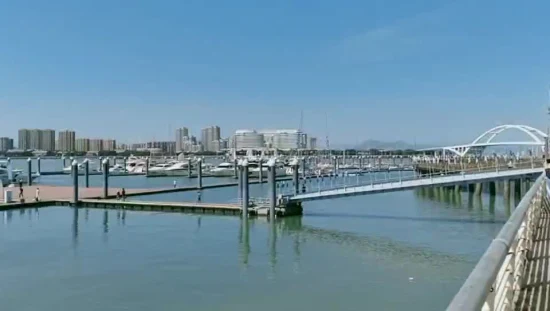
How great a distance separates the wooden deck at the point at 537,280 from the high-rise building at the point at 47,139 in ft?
635

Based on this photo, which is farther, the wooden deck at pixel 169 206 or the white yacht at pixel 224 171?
the white yacht at pixel 224 171

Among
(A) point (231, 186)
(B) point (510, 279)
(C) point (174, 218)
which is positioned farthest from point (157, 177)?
(B) point (510, 279)

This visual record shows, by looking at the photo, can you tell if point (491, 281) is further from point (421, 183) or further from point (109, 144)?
point (109, 144)

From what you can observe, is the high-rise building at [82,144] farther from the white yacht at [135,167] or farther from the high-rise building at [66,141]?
the white yacht at [135,167]

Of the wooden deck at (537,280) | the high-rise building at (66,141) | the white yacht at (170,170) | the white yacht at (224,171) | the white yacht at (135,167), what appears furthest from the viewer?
the high-rise building at (66,141)

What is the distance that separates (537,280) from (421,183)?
23511mm

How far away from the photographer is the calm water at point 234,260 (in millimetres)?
13883

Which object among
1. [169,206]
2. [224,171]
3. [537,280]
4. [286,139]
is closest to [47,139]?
[286,139]

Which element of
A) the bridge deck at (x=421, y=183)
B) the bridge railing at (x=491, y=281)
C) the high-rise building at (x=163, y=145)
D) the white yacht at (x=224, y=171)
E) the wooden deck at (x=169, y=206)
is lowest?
the wooden deck at (x=169, y=206)

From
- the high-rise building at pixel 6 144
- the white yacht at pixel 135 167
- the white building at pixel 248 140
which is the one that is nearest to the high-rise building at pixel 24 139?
the high-rise building at pixel 6 144

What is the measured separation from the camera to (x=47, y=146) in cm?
18688

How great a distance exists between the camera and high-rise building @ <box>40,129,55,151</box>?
611 ft

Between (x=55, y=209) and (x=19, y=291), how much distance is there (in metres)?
19.5

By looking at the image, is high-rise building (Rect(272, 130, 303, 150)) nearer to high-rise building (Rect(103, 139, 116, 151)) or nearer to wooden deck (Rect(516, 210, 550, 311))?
high-rise building (Rect(103, 139, 116, 151))
